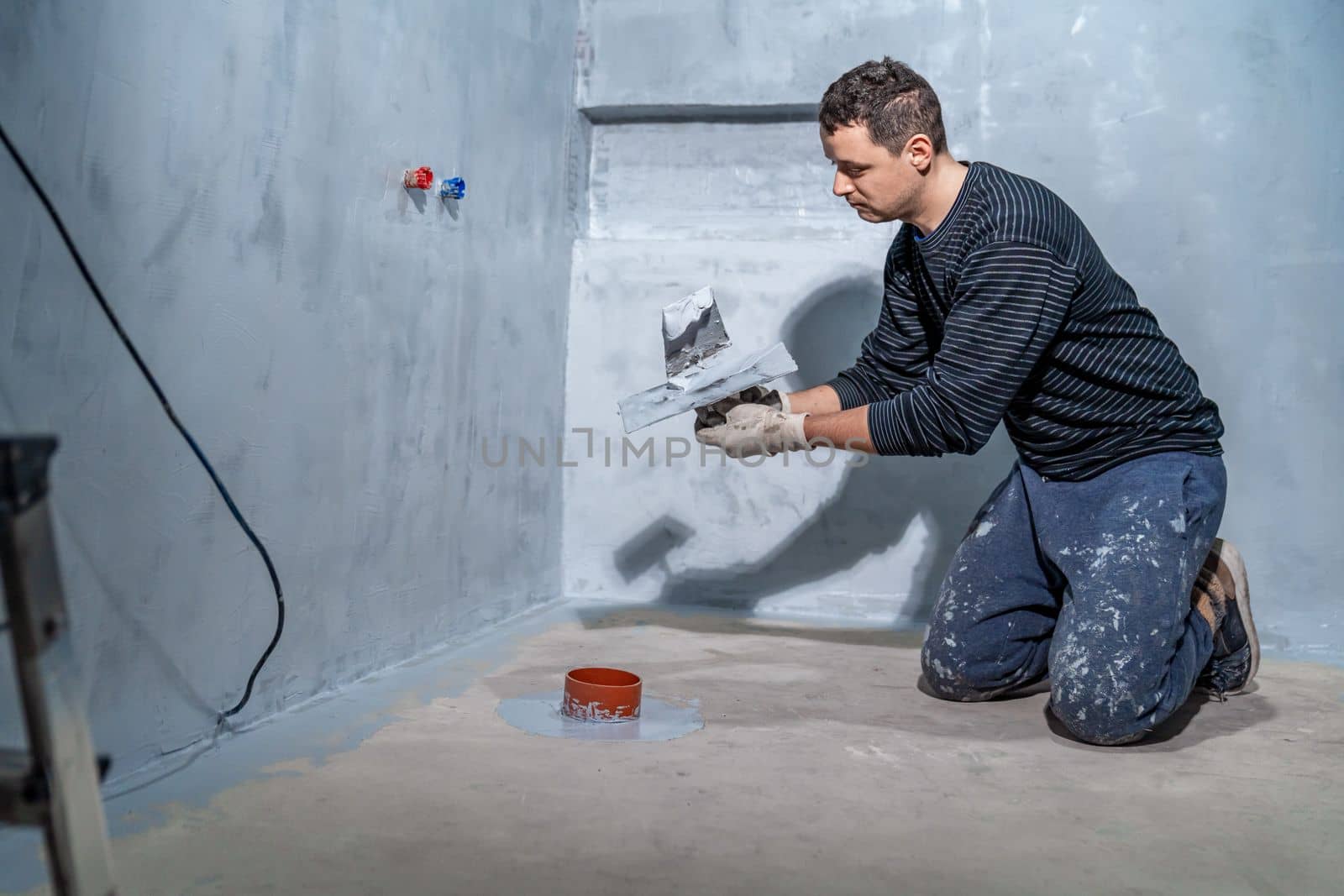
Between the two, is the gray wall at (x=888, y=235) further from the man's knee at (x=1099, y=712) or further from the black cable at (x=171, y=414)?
the black cable at (x=171, y=414)

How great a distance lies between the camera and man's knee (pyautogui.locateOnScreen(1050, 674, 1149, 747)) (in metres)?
1.73

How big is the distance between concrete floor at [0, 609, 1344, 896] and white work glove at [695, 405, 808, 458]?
45 centimetres

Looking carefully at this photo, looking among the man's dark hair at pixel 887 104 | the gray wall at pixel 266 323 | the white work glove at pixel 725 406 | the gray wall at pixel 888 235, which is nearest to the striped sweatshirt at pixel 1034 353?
the man's dark hair at pixel 887 104

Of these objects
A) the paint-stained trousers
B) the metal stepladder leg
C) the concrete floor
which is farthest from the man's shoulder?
the metal stepladder leg

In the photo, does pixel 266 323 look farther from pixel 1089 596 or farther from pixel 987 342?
pixel 1089 596

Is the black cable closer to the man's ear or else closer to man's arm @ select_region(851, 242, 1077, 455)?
man's arm @ select_region(851, 242, 1077, 455)

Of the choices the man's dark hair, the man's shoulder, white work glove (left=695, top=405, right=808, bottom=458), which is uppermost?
the man's dark hair

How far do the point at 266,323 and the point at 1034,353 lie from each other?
117 cm

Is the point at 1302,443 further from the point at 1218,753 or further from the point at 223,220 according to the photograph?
the point at 223,220

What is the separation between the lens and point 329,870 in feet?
3.93

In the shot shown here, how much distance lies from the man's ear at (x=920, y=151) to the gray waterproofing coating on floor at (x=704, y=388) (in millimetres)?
376

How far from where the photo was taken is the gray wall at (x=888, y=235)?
2.54 m

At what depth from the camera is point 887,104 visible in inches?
72.0

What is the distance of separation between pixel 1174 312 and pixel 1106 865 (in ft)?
5.42
